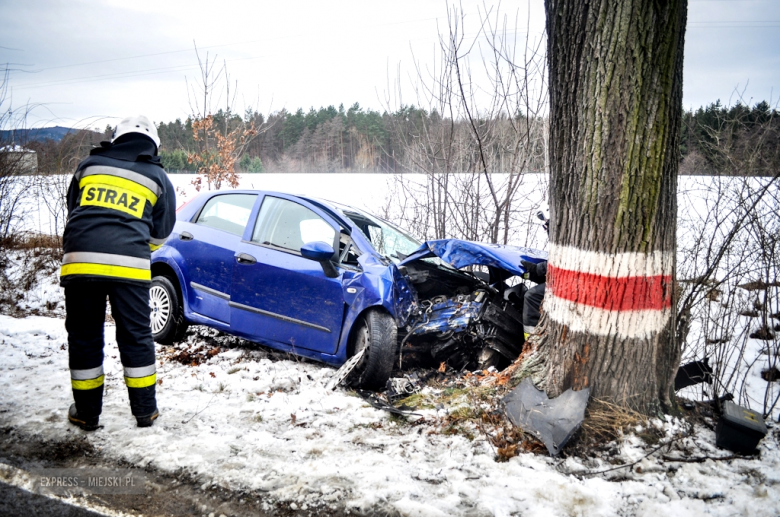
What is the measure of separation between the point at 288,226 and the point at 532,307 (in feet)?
7.78

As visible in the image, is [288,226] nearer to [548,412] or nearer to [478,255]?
[478,255]

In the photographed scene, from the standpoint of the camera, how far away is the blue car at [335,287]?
4.20 meters

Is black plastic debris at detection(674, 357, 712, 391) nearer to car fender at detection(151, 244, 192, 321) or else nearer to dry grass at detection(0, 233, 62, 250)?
car fender at detection(151, 244, 192, 321)

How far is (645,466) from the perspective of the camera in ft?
8.46

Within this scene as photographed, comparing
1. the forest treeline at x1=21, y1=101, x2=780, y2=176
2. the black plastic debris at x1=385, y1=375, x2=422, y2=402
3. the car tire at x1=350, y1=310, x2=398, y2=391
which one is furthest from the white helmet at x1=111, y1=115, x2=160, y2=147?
the black plastic debris at x1=385, y1=375, x2=422, y2=402

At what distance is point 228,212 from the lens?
5.17 metres

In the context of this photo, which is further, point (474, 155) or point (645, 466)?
point (474, 155)

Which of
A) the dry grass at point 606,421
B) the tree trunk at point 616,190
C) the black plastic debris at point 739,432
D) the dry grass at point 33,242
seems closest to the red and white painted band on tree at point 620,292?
the tree trunk at point 616,190

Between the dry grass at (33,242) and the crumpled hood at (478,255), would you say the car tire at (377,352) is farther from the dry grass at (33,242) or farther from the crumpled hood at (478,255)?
the dry grass at (33,242)

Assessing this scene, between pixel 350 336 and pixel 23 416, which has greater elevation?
pixel 350 336

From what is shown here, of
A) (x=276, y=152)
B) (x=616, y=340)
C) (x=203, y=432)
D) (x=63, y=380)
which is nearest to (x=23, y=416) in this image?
(x=63, y=380)

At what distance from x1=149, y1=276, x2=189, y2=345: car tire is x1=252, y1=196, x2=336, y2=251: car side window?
1135 mm

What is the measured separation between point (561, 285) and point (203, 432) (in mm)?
2426

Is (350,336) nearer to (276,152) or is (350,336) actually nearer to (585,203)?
(585,203)
